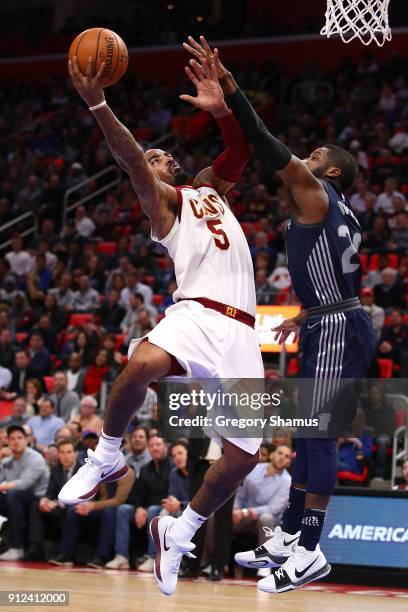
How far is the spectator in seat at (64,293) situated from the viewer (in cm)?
1972

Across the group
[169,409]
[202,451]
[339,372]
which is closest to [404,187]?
[202,451]

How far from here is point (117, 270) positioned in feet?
65.0

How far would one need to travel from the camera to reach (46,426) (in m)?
15.6

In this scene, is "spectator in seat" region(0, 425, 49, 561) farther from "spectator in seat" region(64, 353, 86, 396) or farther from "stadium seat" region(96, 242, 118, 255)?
"stadium seat" region(96, 242, 118, 255)

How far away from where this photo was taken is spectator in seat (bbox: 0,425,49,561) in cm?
1413

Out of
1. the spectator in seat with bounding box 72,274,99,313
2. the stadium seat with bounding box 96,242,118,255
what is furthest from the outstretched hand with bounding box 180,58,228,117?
the stadium seat with bounding box 96,242,118,255

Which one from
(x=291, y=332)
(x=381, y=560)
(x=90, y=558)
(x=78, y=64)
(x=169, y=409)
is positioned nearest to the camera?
(x=78, y=64)

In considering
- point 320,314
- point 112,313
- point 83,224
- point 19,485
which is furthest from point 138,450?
point 83,224

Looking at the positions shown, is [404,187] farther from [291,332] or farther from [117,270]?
[291,332]

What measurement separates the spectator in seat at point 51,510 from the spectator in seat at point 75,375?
2.82m

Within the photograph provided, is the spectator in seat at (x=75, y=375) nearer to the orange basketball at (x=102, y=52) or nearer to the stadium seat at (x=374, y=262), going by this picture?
the stadium seat at (x=374, y=262)

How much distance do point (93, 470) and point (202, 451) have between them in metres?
5.42

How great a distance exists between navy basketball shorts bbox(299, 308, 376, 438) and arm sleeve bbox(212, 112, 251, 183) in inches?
46.1

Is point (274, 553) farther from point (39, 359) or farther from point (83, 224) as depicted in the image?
point (83, 224)
